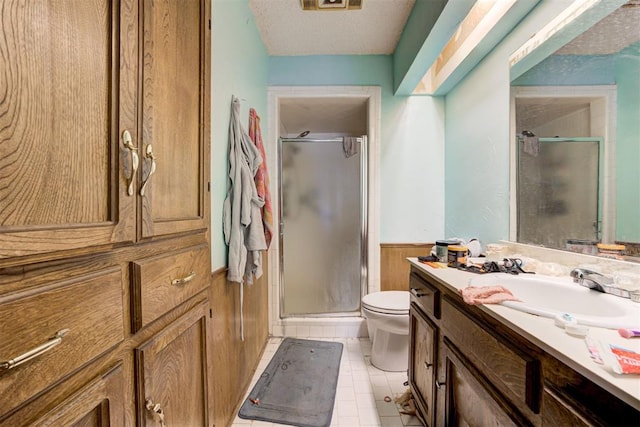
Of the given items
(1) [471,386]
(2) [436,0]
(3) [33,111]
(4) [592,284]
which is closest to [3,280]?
(3) [33,111]

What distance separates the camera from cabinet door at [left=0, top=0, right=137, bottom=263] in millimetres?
387

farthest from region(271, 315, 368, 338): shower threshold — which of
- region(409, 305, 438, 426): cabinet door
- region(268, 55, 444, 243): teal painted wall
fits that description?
region(409, 305, 438, 426): cabinet door

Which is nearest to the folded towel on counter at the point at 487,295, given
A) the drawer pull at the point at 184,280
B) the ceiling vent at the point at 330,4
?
the drawer pull at the point at 184,280

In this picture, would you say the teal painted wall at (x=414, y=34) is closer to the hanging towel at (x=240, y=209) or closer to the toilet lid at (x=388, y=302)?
the hanging towel at (x=240, y=209)

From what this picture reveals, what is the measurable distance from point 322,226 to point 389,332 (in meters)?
1.05

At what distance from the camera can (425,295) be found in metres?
1.33

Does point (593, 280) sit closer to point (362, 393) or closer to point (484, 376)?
point (484, 376)

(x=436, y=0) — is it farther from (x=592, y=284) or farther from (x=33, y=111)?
(x=33, y=111)

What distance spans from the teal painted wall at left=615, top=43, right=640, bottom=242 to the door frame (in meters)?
1.55

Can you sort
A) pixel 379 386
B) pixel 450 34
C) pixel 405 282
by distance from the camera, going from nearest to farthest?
pixel 450 34 → pixel 379 386 → pixel 405 282

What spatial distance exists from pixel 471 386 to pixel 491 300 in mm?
327

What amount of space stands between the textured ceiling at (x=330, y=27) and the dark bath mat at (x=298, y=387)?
2477 millimetres

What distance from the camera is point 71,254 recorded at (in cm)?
47

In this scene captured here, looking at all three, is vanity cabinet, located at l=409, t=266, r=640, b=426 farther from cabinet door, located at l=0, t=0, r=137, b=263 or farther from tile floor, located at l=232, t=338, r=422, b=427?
cabinet door, located at l=0, t=0, r=137, b=263
